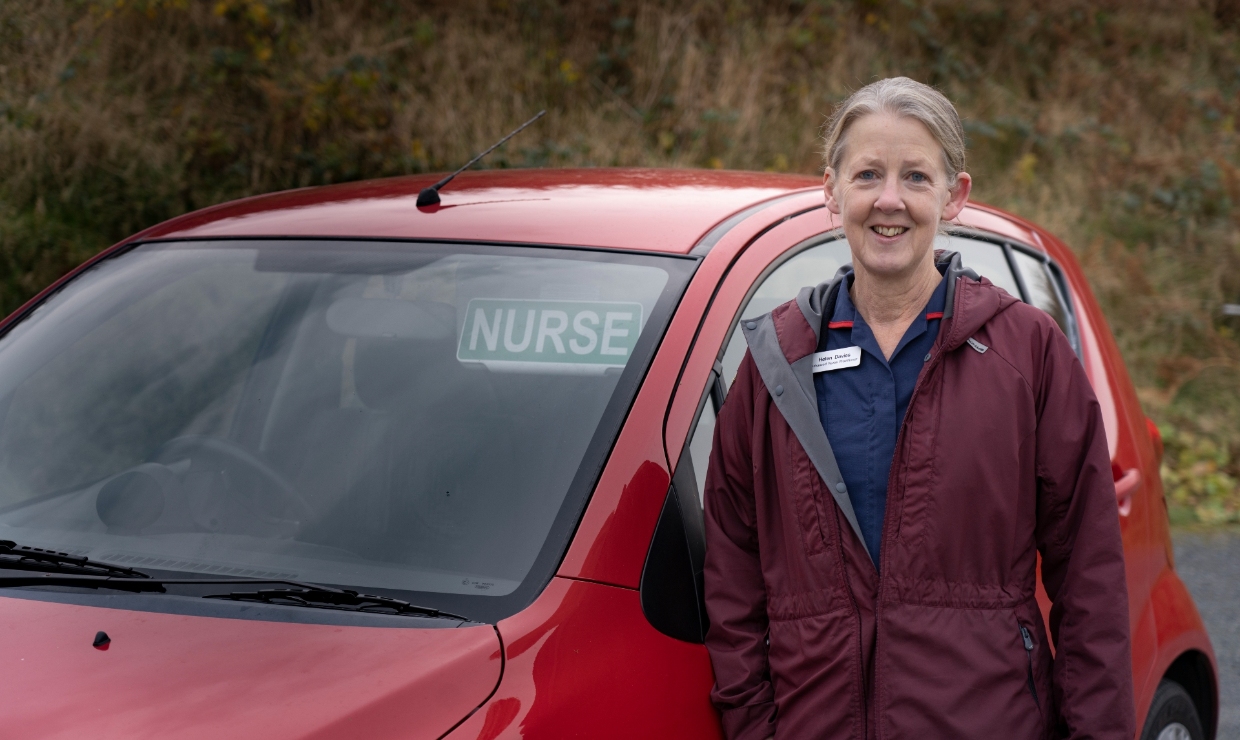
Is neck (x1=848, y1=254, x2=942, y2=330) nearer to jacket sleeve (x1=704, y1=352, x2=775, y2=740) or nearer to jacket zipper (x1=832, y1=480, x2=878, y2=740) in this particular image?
jacket sleeve (x1=704, y1=352, x2=775, y2=740)

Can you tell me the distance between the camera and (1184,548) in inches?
236

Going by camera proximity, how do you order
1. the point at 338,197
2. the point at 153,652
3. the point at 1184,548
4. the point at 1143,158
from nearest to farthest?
1. the point at 153,652
2. the point at 338,197
3. the point at 1184,548
4. the point at 1143,158

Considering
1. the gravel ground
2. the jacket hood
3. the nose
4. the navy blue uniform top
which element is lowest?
the gravel ground

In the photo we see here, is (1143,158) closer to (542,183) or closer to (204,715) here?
Result: (542,183)

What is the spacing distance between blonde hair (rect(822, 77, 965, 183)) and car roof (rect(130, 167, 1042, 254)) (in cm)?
36

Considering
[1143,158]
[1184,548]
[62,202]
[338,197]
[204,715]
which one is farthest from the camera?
[1143,158]

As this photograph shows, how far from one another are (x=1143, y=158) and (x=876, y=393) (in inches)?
378

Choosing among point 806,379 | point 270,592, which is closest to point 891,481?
point 806,379

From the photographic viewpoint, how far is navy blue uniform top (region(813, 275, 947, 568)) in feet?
5.76

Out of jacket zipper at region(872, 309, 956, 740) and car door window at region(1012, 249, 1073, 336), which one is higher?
car door window at region(1012, 249, 1073, 336)

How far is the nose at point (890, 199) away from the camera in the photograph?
1.83 meters

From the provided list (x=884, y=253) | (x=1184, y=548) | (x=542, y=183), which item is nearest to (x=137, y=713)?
(x=884, y=253)

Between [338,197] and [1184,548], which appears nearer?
[338,197]

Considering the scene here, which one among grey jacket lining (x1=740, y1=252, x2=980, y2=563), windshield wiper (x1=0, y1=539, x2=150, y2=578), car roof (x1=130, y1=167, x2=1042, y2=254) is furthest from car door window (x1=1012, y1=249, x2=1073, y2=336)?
windshield wiper (x1=0, y1=539, x2=150, y2=578)
